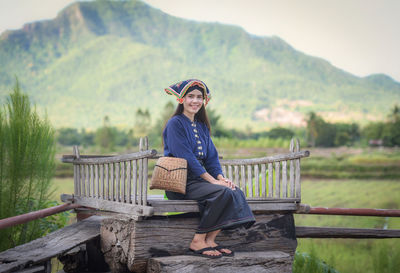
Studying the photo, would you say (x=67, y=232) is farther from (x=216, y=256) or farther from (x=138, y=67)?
(x=138, y=67)

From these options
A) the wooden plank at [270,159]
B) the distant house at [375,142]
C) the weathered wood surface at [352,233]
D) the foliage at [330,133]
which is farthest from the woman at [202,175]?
the distant house at [375,142]

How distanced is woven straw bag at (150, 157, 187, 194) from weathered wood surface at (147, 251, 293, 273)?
0.60 m

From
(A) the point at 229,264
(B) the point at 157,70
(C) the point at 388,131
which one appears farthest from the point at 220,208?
(B) the point at 157,70

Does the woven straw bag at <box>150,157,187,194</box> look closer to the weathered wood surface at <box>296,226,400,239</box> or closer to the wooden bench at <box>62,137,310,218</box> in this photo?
the wooden bench at <box>62,137,310,218</box>

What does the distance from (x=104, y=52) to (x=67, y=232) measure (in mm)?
29117

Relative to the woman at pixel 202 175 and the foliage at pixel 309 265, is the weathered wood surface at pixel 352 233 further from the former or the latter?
the woman at pixel 202 175

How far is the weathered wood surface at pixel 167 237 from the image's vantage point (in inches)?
133

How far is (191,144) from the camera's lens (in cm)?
373

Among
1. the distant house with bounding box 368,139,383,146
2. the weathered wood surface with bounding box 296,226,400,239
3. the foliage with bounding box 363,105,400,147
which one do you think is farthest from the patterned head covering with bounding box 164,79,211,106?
the foliage with bounding box 363,105,400,147

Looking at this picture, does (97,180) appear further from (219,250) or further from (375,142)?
(375,142)

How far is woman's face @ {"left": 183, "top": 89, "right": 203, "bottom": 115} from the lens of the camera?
375 cm

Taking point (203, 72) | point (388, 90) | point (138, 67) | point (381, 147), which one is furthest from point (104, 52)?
point (381, 147)

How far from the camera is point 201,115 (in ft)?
13.2

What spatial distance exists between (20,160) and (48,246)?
139 cm
